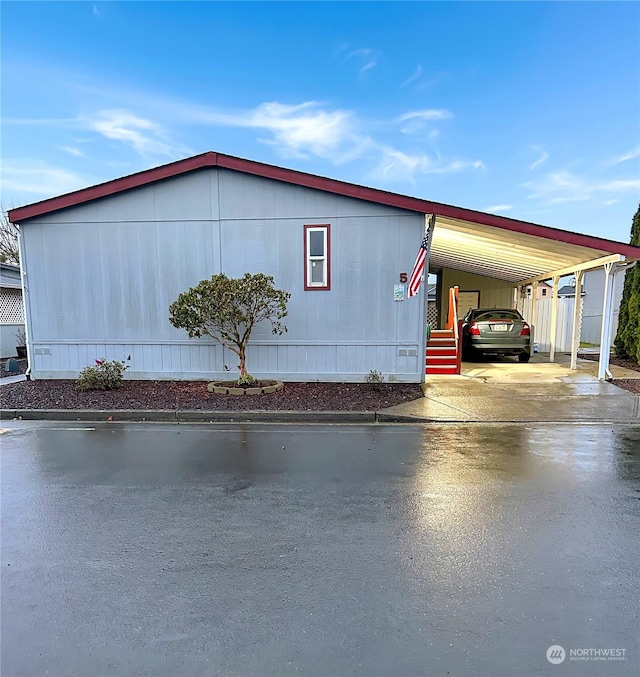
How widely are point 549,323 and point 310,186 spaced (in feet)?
41.9

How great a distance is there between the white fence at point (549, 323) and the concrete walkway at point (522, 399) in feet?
17.0

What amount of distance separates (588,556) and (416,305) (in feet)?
20.5

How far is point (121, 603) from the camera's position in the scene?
227cm

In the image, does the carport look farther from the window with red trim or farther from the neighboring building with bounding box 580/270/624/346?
the neighboring building with bounding box 580/270/624/346

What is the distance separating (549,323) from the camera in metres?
16.1

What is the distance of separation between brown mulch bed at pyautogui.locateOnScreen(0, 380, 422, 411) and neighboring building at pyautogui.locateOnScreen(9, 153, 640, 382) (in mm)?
631

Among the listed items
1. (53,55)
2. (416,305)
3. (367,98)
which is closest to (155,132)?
(53,55)

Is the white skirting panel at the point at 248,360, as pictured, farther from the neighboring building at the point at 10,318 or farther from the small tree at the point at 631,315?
the small tree at the point at 631,315

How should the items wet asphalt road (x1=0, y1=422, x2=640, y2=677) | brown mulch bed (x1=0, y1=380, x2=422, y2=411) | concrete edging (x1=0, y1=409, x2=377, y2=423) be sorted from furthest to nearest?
brown mulch bed (x1=0, y1=380, x2=422, y2=411) → concrete edging (x1=0, y1=409, x2=377, y2=423) → wet asphalt road (x1=0, y1=422, x2=640, y2=677)

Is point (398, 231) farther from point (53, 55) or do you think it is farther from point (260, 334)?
point (53, 55)

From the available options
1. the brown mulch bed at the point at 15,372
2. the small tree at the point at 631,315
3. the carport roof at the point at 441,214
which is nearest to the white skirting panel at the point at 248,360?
the brown mulch bed at the point at 15,372

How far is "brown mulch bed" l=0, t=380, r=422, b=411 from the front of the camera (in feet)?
22.7

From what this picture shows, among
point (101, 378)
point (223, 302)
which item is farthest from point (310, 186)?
point (101, 378)

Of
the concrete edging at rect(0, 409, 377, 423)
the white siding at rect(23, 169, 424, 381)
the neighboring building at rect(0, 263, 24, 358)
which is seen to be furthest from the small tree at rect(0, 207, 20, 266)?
the concrete edging at rect(0, 409, 377, 423)
